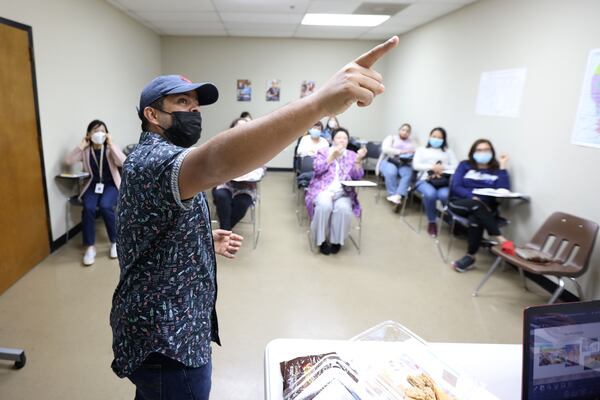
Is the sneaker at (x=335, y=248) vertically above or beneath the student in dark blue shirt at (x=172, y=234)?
beneath

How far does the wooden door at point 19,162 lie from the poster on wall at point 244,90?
472 cm

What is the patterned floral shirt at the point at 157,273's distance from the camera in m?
0.88

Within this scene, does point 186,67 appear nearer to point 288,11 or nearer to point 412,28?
point 288,11

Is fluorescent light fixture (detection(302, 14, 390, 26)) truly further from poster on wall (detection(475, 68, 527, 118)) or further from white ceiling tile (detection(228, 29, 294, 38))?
poster on wall (detection(475, 68, 527, 118))

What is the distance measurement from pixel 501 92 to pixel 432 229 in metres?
1.77

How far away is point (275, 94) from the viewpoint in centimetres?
774

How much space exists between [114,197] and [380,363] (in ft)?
11.7

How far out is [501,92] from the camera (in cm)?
398

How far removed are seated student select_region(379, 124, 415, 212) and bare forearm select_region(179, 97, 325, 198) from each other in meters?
4.93

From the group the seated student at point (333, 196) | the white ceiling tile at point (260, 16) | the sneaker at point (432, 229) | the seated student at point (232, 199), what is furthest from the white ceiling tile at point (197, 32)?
the sneaker at point (432, 229)

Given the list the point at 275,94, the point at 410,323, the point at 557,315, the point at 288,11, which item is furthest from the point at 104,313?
the point at 275,94

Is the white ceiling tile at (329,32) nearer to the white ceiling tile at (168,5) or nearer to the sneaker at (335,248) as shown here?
the white ceiling tile at (168,5)

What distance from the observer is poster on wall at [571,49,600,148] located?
2828 millimetres

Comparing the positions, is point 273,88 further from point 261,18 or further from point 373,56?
point 373,56
